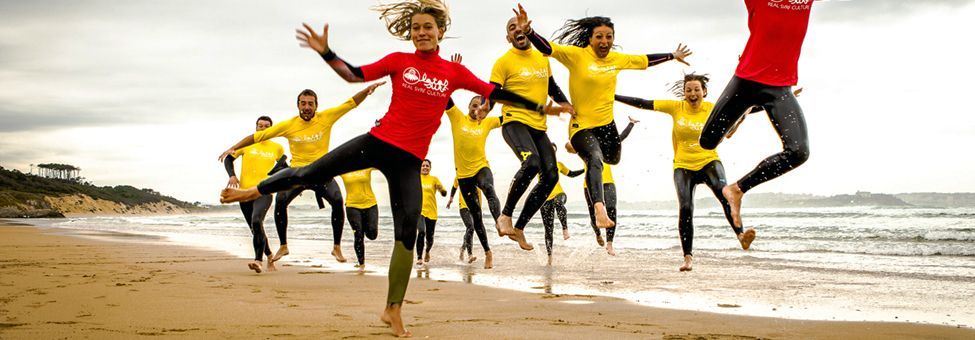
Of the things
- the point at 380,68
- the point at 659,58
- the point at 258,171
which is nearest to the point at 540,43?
the point at 659,58

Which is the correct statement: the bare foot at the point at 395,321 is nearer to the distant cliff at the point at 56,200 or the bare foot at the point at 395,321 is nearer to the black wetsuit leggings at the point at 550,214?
the black wetsuit leggings at the point at 550,214

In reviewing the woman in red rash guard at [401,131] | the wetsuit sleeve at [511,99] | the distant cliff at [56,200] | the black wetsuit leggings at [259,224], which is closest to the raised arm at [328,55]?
the woman in red rash guard at [401,131]

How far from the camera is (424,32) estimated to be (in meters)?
5.39

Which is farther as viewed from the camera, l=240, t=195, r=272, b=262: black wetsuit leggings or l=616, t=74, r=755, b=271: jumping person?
l=240, t=195, r=272, b=262: black wetsuit leggings

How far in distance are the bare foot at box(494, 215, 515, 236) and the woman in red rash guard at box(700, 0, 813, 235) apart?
2.90 m

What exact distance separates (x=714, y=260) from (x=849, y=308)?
228 inches

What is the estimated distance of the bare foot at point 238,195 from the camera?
18.3ft

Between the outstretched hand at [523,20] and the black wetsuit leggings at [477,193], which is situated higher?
the outstretched hand at [523,20]

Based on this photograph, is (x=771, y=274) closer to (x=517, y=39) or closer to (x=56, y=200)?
(x=517, y=39)

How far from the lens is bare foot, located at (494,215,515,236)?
8094 millimetres

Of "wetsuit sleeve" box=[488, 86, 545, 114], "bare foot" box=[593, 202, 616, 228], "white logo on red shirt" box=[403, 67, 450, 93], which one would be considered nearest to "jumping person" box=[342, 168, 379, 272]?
"bare foot" box=[593, 202, 616, 228]

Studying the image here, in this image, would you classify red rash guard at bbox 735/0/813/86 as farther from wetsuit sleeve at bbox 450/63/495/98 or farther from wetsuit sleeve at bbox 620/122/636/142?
wetsuit sleeve at bbox 620/122/636/142

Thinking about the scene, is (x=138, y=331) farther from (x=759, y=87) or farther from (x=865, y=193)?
(x=865, y=193)

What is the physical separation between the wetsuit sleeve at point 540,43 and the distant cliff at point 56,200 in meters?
49.8
